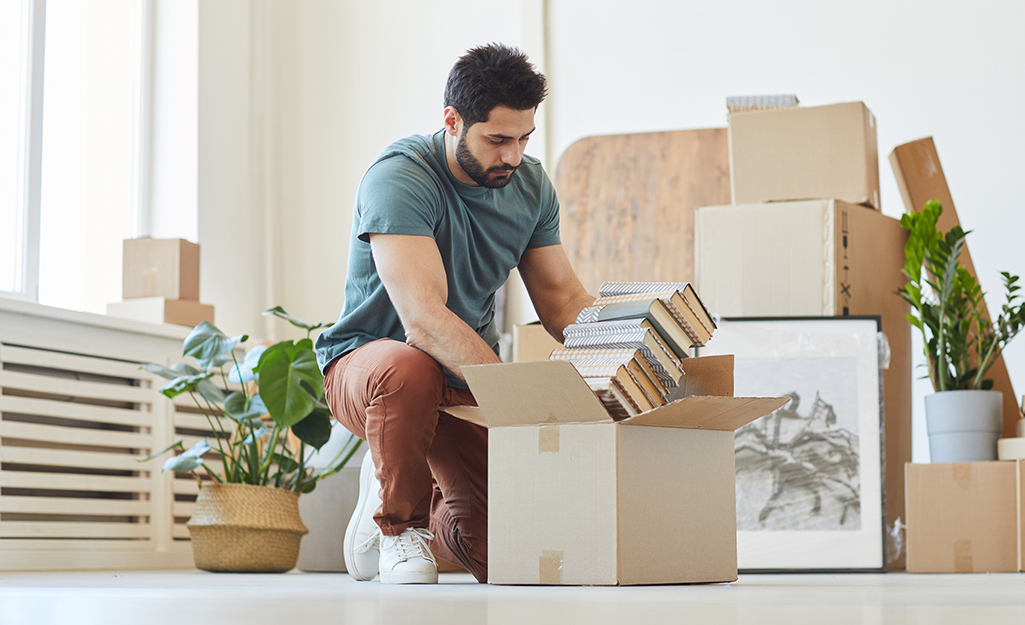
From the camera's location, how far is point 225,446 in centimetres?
387

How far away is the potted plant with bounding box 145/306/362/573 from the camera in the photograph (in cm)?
284

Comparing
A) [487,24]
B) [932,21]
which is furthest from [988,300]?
[487,24]

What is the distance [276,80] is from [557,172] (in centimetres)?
154

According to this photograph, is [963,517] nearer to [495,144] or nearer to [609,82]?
[495,144]

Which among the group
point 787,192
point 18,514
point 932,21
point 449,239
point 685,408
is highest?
point 932,21

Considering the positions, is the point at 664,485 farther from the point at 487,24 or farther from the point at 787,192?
the point at 487,24

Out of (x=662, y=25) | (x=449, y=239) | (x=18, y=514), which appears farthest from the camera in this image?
(x=662, y=25)

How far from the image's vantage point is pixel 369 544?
2.13 meters

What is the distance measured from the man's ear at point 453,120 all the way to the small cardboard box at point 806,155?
1.25 metres

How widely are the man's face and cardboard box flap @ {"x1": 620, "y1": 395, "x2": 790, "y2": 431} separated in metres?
0.56

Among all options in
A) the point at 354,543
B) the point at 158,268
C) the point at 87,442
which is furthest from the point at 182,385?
the point at 354,543

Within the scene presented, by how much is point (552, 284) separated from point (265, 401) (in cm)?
99

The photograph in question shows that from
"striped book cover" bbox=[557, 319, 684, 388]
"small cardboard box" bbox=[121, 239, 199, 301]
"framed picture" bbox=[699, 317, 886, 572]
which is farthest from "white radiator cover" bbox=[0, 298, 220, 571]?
"striped book cover" bbox=[557, 319, 684, 388]

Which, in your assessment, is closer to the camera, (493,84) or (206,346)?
(493,84)
